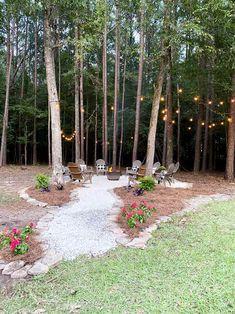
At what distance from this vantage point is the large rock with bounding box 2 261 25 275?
9.33ft

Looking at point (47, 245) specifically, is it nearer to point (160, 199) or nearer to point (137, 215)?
point (137, 215)

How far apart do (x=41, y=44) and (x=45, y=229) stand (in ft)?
51.7

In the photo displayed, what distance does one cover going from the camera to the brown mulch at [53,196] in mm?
5755

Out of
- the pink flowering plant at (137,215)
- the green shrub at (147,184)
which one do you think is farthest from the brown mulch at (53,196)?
Result: the green shrub at (147,184)

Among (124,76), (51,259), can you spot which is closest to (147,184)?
(51,259)

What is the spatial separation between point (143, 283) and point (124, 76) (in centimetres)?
1304

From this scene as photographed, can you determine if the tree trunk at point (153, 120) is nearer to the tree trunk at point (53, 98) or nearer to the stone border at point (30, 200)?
the tree trunk at point (53, 98)

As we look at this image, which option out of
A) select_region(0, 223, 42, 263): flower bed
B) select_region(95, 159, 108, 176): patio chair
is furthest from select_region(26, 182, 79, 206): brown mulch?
select_region(95, 159, 108, 176): patio chair

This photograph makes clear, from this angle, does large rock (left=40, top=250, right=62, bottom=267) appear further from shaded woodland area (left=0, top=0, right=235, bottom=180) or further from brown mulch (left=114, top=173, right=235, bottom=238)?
shaded woodland area (left=0, top=0, right=235, bottom=180)

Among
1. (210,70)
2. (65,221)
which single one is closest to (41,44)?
(210,70)

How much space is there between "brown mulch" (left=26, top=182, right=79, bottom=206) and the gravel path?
291mm

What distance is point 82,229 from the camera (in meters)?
4.09

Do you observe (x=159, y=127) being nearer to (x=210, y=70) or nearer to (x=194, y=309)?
(x=210, y=70)

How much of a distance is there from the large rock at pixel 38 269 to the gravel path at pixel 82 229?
0.30 meters
